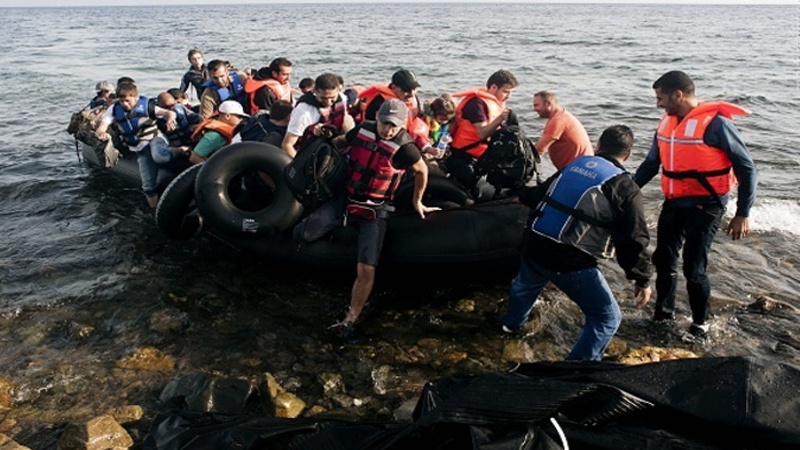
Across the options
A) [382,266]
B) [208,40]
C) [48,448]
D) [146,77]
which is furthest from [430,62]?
[48,448]

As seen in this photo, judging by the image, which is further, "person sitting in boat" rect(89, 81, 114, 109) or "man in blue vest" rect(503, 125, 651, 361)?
"person sitting in boat" rect(89, 81, 114, 109)

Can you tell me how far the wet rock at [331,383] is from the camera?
169 inches

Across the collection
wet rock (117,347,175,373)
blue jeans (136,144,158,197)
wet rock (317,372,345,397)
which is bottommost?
wet rock (117,347,175,373)

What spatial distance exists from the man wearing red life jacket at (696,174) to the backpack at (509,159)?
3.79 ft

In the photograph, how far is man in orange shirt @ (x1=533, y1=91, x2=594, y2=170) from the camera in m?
5.36

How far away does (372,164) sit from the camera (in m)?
4.93

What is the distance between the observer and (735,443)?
2.37 metres

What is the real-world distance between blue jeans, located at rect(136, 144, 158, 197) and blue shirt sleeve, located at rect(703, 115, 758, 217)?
6164 millimetres

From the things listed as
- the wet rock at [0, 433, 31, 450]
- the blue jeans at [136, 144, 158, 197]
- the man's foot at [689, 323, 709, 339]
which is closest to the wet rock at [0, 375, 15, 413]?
the wet rock at [0, 433, 31, 450]

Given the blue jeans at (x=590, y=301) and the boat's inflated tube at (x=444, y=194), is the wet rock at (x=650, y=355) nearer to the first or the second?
the blue jeans at (x=590, y=301)

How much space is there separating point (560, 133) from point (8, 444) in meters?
4.71

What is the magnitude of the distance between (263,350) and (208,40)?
35224mm

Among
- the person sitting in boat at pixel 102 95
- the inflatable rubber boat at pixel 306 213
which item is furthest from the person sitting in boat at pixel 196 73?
the inflatable rubber boat at pixel 306 213

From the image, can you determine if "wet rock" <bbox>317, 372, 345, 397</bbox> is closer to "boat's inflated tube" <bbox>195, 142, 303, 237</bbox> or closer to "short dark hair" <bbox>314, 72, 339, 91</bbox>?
"boat's inflated tube" <bbox>195, 142, 303, 237</bbox>
